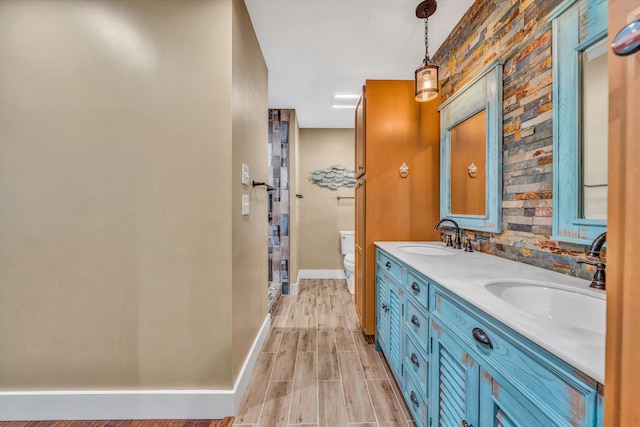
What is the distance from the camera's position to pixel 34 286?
1.38 m

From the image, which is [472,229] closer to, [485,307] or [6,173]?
[485,307]

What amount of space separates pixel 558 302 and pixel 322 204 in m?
3.34

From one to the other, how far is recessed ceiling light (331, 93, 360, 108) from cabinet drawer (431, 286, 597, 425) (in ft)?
8.63

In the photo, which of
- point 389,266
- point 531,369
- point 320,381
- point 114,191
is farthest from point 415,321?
point 114,191

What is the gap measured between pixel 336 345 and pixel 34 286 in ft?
6.50

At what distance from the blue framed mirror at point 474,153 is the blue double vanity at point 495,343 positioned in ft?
1.01

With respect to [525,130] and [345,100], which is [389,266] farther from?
[345,100]

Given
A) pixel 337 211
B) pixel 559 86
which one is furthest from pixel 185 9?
pixel 337 211

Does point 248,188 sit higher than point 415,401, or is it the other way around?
point 248,188

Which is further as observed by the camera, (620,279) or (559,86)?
(559,86)

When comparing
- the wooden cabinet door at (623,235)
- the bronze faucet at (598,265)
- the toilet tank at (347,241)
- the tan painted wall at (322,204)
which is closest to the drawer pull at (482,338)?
the wooden cabinet door at (623,235)

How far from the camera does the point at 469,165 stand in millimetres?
1737

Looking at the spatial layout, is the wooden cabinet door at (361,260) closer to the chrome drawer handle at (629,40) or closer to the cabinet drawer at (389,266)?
the cabinet drawer at (389,266)

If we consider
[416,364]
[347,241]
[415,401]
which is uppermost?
[347,241]
